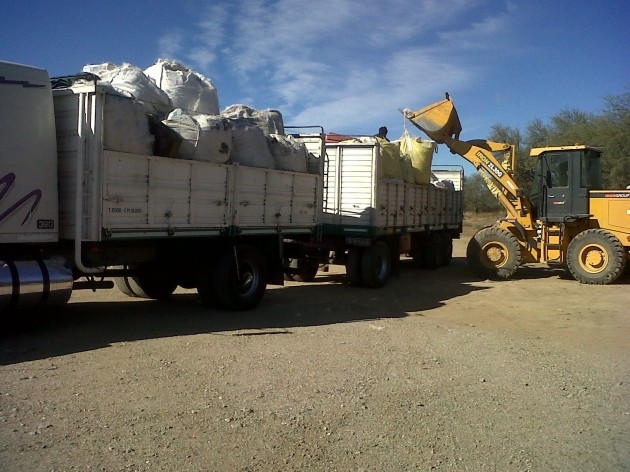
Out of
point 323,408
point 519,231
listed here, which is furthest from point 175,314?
point 519,231

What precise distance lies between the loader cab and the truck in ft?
20.2

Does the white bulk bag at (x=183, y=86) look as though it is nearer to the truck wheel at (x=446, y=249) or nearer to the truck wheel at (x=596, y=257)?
the truck wheel at (x=596, y=257)

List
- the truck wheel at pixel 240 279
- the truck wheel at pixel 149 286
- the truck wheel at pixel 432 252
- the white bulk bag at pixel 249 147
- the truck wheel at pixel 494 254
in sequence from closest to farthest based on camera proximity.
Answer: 1. the truck wheel at pixel 240 279
2. the white bulk bag at pixel 249 147
3. the truck wheel at pixel 149 286
4. the truck wheel at pixel 494 254
5. the truck wheel at pixel 432 252

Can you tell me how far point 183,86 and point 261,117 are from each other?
175 centimetres

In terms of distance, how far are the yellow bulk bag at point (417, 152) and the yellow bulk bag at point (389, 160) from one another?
103 centimetres

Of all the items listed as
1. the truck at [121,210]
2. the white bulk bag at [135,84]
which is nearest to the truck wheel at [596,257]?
the truck at [121,210]

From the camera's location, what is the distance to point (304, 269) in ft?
43.5

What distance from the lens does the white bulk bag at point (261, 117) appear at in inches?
416

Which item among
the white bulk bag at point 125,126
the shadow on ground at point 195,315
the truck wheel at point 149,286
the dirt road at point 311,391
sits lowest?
the dirt road at point 311,391

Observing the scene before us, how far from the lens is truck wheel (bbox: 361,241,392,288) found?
523 inches

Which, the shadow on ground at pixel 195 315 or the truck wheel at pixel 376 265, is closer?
the shadow on ground at pixel 195 315

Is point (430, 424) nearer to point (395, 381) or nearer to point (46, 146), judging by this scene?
point (395, 381)

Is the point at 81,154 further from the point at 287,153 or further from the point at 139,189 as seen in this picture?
the point at 287,153

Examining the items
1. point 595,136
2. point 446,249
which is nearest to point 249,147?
point 446,249
